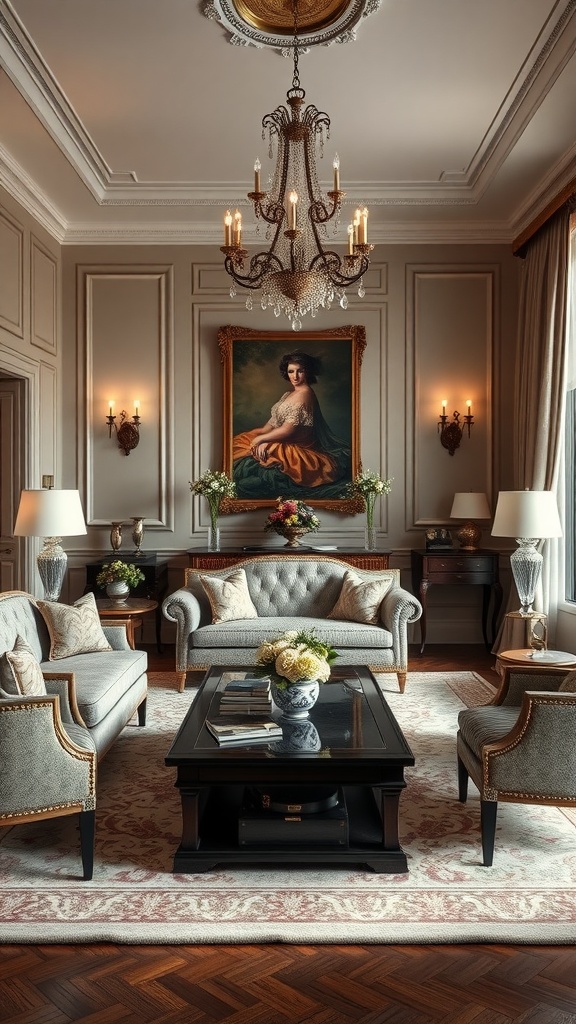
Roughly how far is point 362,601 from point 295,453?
1814 millimetres

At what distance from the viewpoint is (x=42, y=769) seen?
8.41 feet

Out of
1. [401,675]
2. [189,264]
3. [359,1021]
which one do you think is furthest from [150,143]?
[359,1021]

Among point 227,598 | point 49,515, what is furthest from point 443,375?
point 49,515

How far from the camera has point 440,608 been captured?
661cm

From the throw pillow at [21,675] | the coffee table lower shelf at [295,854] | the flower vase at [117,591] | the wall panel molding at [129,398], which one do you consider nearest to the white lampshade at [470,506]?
the wall panel molding at [129,398]

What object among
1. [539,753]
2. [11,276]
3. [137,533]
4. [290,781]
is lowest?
[290,781]

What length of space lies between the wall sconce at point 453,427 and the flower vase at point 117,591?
2931 millimetres

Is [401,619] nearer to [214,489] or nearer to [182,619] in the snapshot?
[182,619]

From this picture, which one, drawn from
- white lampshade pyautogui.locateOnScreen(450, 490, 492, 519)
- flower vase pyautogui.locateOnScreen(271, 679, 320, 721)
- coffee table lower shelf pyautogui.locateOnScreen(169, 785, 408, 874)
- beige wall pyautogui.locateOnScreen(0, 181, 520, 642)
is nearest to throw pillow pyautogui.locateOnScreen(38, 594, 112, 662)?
flower vase pyautogui.locateOnScreen(271, 679, 320, 721)

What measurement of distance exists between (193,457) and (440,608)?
2.48m

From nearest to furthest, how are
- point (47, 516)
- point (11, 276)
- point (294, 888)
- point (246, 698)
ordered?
point (294, 888) → point (246, 698) → point (47, 516) → point (11, 276)

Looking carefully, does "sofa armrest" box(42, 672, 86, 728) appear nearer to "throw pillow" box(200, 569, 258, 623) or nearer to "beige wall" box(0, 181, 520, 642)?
"throw pillow" box(200, 569, 258, 623)

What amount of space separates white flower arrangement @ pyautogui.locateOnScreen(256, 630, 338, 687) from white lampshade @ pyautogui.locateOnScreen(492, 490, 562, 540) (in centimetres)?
169

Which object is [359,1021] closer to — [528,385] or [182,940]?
[182,940]
